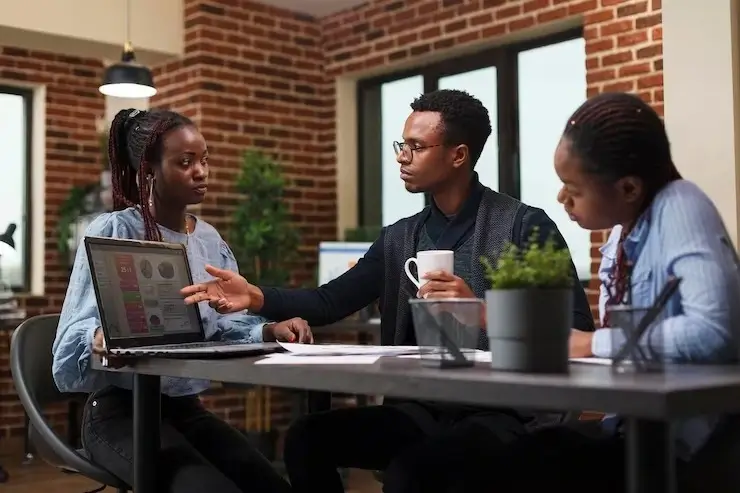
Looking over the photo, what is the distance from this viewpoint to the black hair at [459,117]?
223cm

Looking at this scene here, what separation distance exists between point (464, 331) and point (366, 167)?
496cm

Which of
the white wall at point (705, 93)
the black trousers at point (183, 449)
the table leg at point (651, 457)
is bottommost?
the black trousers at point (183, 449)

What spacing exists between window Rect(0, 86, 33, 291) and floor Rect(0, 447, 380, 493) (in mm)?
1558

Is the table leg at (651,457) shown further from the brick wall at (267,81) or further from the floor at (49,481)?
the brick wall at (267,81)

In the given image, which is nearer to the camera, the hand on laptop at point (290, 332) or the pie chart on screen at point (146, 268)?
the pie chart on screen at point (146, 268)

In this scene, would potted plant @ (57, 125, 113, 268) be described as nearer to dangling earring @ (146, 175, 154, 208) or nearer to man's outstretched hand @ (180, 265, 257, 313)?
dangling earring @ (146, 175, 154, 208)

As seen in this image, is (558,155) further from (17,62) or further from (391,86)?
(17,62)

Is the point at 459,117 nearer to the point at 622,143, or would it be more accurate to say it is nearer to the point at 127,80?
the point at 622,143

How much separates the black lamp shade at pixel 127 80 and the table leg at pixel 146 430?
3.16 metres

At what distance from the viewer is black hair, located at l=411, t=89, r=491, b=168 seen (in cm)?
223

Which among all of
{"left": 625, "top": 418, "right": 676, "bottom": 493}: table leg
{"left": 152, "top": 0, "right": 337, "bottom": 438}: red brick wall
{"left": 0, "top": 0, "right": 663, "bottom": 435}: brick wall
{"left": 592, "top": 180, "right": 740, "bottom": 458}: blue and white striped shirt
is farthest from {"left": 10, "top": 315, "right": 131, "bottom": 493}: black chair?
{"left": 0, "top": 0, "right": 663, "bottom": 435}: brick wall

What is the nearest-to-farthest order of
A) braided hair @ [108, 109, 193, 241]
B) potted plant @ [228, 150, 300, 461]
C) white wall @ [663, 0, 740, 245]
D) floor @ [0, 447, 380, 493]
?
braided hair @ [108, 109, 193, 241], white wall @ [663, 0, 740, 245], floor @ [0, 447, 380, 493], potted plant @ [228, 150, 300, 461]

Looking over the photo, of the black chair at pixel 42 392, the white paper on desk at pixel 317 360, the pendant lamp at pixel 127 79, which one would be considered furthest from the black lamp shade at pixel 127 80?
the white paper on desk at pixel 317 360

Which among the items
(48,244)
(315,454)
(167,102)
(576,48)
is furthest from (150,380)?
(48,244)
